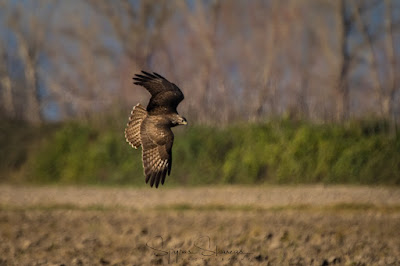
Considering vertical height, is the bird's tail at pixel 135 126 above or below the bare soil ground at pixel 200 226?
above

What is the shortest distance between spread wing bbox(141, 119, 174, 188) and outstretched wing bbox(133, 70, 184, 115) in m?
0.11

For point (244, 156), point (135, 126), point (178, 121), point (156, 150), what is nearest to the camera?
point (178, 121)

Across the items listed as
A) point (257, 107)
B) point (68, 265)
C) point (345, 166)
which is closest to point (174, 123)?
point (68, 265)

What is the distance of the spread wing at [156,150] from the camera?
3.87m

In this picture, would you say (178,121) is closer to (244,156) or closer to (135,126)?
(135,126)

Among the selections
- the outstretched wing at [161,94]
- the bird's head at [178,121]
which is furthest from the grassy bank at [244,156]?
the bird's head at [178,121]

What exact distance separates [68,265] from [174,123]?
4680mm

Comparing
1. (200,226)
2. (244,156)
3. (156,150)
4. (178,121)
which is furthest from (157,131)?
(244,156)

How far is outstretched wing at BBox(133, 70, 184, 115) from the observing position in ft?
13.0

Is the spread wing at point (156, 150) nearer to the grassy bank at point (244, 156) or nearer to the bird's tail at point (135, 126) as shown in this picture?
the bird's tail at point (135, 126)

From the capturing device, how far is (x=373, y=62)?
22.2 meters

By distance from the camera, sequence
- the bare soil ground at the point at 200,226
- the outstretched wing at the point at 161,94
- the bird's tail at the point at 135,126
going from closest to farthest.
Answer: the outstretched wing at the point at 161,94 → the bird's tail at the point at 135,126 → the bare soil ground at the point at 200,226

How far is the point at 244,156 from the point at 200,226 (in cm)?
599

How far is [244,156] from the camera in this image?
1739 cm
